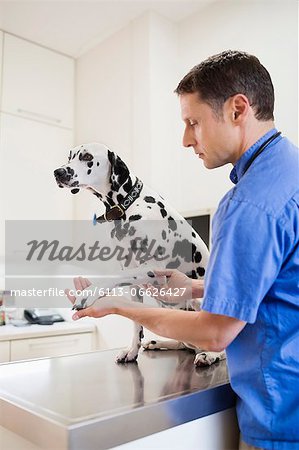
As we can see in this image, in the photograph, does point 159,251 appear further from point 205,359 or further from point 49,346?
point 49,346

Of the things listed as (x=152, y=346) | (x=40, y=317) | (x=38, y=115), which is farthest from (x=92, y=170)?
(x=38, y=115)

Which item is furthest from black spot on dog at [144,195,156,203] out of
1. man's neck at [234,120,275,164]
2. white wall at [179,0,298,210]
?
white wall at [179,0,298,210]

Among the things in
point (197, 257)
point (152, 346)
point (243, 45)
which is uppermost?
point (243, 45)

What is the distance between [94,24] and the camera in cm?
274

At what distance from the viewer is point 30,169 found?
2.80 metres

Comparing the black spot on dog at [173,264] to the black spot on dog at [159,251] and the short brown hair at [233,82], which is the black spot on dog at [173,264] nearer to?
the black spot on dog at [159,251]

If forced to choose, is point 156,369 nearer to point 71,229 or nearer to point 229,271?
point 229,271

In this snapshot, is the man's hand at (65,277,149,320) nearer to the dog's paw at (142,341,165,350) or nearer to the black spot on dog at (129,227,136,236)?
the black spot on dog at (129,227,136,236)

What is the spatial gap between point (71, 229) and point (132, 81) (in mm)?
1039

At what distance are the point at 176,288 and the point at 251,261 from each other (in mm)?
432

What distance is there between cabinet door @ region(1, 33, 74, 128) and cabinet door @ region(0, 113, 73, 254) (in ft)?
0.25

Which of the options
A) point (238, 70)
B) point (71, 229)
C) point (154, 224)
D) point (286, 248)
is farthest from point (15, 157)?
point (286, 248)

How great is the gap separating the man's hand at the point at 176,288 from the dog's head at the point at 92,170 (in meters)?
0.27

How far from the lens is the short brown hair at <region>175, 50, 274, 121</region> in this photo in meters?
0.86
